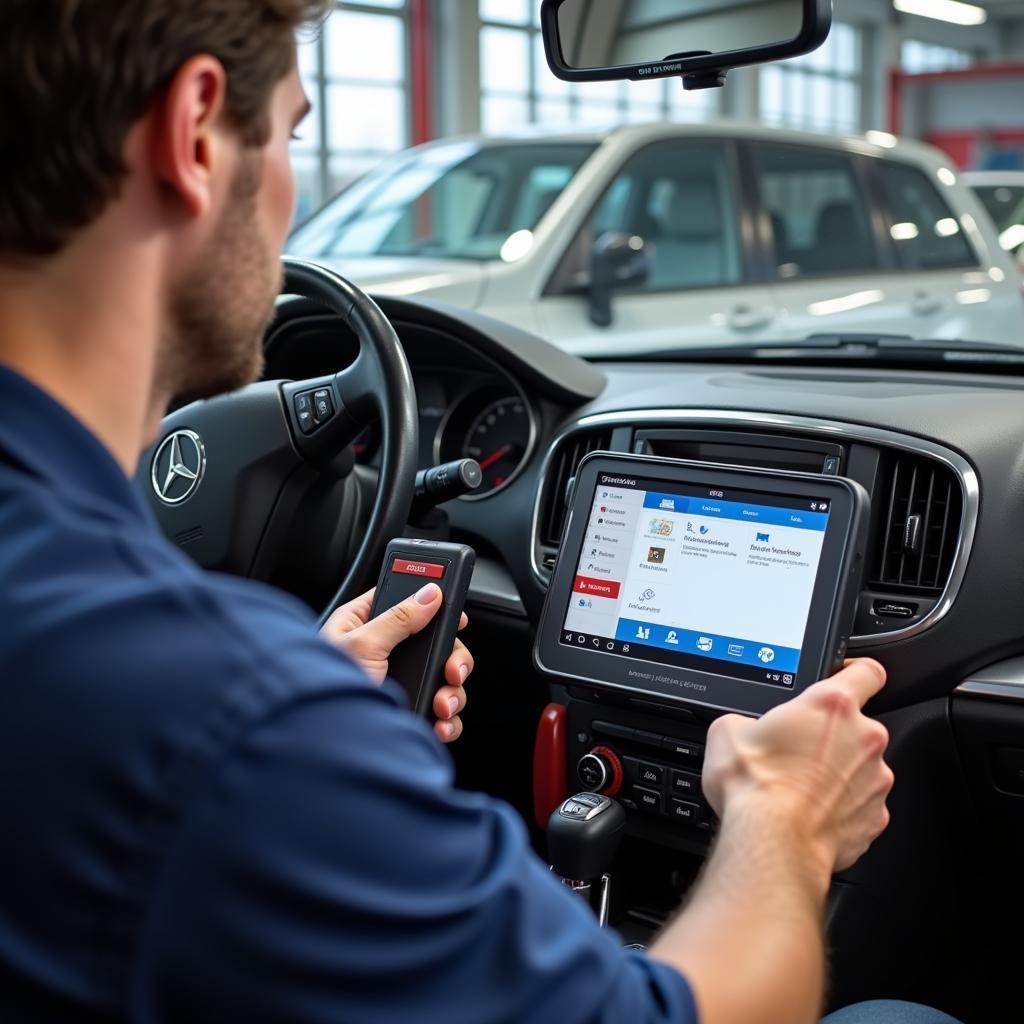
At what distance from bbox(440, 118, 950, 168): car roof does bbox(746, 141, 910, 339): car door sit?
4cm

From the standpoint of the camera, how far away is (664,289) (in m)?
4.75

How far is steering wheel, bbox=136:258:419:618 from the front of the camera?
1741mm

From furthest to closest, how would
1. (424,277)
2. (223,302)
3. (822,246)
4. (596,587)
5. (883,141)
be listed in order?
(883,141) → (822,246) → (424,277) → (596,587) → (223,302)

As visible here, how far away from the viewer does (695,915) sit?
35.8 inches

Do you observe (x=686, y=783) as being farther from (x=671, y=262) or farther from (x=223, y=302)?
(x=671, y=262)

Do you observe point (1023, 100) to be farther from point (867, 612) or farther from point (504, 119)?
point (867, 612)

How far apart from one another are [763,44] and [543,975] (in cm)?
122

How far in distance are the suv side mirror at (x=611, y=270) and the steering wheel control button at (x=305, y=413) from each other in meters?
2.73

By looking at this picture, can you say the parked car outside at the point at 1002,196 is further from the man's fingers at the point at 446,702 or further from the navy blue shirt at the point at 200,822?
the navy blue shirt at the point at 200,822

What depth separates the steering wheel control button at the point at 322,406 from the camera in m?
1.77

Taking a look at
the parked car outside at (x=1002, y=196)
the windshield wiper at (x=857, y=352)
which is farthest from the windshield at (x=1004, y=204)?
the windshield wiper at (x=857, y=352)

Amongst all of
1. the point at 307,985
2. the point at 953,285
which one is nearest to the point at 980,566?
the point at 307,985

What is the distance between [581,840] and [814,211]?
14.0 feet

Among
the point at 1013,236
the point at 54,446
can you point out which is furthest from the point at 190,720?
the point at 1013,236
